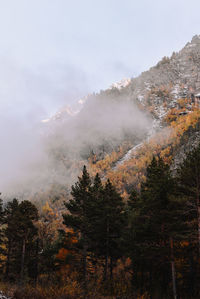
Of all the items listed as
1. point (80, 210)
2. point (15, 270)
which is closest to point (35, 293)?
point (80, 210)

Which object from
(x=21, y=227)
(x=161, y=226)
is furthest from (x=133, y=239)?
(x=21, y=227)

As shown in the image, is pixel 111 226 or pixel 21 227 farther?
pixel 21 227

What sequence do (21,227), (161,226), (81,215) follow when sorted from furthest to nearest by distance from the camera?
(21,227) < (81,215) < (161,226)

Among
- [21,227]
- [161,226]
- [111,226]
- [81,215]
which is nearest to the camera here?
Result: [161,226]

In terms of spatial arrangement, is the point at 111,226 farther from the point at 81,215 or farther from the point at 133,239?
the point at 133,239

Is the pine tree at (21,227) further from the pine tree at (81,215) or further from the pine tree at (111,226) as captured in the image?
the pine tree at (111,226)

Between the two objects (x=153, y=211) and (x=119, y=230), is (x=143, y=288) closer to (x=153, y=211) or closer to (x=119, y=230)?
(x=119, y=230)

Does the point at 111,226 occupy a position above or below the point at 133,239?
above

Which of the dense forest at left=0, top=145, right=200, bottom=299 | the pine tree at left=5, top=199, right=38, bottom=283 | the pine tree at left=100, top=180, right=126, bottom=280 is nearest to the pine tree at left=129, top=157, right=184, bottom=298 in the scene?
the dense forest at left=0, top=145, right=200, bottom=299

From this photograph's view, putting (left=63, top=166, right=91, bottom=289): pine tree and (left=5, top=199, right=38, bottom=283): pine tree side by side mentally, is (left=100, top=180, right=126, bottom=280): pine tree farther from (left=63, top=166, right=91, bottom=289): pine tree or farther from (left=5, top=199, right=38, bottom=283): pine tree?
(left=5, top=199, right=38, bottom=283): pine tree

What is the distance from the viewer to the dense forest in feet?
58.3

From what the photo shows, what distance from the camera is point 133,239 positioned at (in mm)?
22828

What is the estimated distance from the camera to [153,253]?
18.9 m

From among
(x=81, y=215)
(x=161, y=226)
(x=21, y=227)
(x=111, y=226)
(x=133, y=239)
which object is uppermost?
(x=81, y=215)
